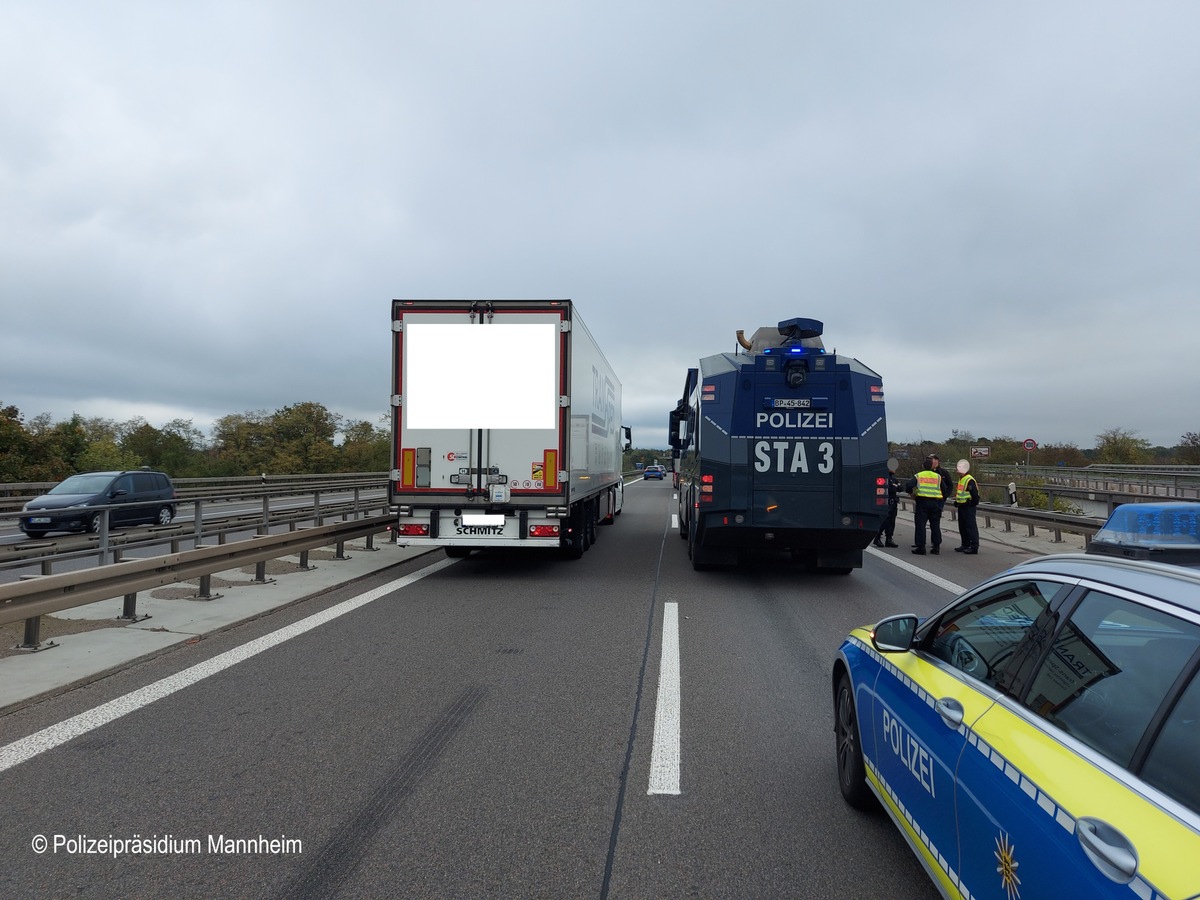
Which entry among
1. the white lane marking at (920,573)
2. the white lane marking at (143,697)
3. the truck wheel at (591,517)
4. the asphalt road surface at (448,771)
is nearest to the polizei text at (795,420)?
the white lane marking at (920,573)

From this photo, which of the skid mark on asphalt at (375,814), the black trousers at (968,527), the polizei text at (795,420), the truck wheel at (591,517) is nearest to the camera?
the skid mark on asphalt at (375,814)

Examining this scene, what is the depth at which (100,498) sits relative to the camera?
16.8m

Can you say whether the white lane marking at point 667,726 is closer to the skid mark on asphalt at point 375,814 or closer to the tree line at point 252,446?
the skid mark on asphalt at point 375,814

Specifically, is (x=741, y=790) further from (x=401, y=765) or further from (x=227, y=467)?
(x=227, y=467)

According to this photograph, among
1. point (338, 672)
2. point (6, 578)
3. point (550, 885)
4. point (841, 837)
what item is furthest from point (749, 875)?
point (6, 578)

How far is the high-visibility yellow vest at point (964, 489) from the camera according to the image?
14.1m

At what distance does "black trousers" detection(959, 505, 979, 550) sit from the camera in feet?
46.9

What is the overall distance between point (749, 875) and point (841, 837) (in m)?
0.56

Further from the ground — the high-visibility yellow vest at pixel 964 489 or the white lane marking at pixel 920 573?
the high-visibility yellow vest at pixel 964 489

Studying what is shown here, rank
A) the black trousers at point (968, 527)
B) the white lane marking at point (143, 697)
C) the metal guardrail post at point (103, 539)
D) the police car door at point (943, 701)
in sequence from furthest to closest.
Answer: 1. the black trousers at point (968, 527)
2. the metal guardrail post at point (103, 539)
3. the white lane marking at point (143, 697)
4. the police car door at point (943, 701)

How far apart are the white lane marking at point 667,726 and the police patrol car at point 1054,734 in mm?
1249

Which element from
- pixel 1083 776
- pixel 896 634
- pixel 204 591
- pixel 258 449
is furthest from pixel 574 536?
pixel 258 449

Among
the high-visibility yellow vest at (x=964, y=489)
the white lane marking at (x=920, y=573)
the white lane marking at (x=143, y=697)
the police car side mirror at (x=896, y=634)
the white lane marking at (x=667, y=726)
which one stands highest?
the high-visibility yellow vest at (x=964, y=489)

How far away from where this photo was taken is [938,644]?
2967 mm
